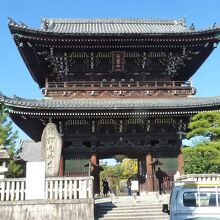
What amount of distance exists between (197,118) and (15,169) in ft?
54.6

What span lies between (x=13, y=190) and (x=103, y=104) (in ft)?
26.6

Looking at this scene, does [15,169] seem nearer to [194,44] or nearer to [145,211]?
[145,211]

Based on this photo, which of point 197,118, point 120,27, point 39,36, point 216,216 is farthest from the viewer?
point 120,27

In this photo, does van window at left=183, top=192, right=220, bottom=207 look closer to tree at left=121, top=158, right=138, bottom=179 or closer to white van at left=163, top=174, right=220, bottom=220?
white van at left=163, top=174, right=220, bottom=220

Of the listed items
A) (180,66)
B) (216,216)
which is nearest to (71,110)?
(180,66)

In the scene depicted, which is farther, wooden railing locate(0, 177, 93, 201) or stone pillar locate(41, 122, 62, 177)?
stone pillar locate(41, 122, 62, 177)

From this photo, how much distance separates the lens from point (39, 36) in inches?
886

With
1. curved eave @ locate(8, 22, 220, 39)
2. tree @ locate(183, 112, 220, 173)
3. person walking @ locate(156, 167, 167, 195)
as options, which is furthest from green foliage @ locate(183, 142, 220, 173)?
curved eave @ locate(8, 22, 220, 39)

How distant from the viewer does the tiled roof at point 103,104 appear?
2098 centimetres

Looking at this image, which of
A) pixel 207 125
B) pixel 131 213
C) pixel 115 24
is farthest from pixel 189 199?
pixel 115 24

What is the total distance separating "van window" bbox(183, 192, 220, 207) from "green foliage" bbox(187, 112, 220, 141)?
8.47 metres

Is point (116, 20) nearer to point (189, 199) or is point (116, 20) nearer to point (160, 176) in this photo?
point (160, 176)

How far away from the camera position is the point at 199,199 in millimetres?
10891

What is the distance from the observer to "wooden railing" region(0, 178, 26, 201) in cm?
1605
